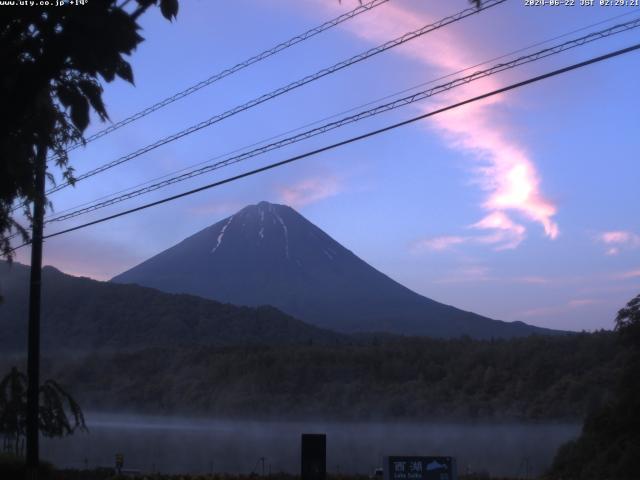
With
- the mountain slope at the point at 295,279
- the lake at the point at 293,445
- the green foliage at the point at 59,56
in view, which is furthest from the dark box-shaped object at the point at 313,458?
the mountain slope at the point at 295,279

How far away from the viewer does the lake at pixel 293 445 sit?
41312 mm

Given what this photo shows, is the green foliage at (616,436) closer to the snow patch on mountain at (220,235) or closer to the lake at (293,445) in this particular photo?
the lake at (293,445)

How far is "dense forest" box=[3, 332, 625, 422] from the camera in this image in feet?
187

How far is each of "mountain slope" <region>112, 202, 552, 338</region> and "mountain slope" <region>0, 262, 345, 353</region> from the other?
35.6 m

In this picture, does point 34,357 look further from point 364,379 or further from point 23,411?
point 364,379

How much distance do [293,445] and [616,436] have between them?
25265mm

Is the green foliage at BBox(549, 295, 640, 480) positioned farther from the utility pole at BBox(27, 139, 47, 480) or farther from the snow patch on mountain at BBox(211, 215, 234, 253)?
the snow patch on mountain at BBox(211, 215, 234, 253)

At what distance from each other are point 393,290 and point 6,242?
16183 centimetres

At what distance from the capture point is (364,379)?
66500 millimetres

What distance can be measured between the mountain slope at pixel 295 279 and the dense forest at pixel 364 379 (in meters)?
60.1

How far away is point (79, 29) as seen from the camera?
7270mm

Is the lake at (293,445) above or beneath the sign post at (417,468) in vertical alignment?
beneath

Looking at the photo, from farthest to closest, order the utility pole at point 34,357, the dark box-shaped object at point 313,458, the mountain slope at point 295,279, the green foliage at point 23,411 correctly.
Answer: the mountain slope at point 295,279, the green foliage at point 23,411, the utility pole at point 34,357, the dark box-shaped object at point 313,458

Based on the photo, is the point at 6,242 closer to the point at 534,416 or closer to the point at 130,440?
the point at 130,440
